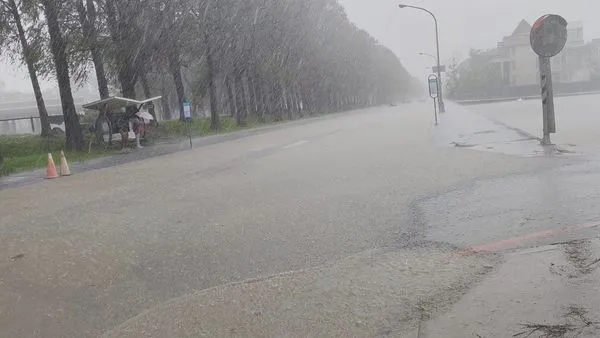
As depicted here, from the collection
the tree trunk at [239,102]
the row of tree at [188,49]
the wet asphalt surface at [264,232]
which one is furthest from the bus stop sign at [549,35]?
the tree trunk at [239,102]

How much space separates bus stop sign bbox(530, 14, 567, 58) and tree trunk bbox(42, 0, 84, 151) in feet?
60.0

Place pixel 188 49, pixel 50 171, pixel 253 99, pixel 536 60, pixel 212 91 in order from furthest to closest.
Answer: pixel 536 60, pixel 253 99, pixel 212 91, pixel 188 49, pixel 50 171

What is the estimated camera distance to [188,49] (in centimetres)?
3588

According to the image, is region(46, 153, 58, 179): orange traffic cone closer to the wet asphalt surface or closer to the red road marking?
the wet asphalt surface

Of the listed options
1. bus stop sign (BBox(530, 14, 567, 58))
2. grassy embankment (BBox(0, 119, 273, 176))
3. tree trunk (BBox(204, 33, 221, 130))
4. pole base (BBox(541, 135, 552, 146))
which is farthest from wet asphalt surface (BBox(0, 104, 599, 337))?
tree trunk (BBox(204, 33, 221, 130))

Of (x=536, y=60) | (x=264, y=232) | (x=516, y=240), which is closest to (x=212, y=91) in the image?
(x=264, y=232)

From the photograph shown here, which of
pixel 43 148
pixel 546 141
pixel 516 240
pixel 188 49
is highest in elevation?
pixel 188 49

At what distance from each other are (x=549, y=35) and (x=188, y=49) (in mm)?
25251

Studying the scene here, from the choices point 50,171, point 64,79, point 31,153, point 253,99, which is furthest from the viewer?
point 253,99

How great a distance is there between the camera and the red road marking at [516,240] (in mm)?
5854

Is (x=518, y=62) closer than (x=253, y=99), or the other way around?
(x=253, y=99)

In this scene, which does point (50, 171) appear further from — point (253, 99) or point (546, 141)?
point (253, 99)

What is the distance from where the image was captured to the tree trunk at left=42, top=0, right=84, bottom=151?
24109 millimetres

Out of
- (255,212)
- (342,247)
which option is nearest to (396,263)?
(342,247)
